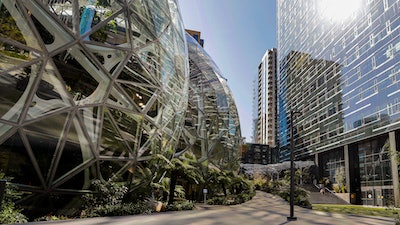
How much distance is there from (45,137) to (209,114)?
26123mm

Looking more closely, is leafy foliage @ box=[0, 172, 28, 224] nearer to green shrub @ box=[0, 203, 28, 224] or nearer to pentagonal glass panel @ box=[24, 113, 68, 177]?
green shrub @ box=[0, 203, 28, 224]

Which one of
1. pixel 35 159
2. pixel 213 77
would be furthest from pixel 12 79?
pixel 213 77

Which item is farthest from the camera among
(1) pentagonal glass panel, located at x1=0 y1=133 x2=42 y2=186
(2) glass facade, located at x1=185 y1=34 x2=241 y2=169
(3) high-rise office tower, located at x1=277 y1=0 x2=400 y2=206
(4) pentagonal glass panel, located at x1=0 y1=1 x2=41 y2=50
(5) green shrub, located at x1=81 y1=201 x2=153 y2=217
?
(3) high-rise office tower, located at x1=277 y1=0 x2=400 y2=206

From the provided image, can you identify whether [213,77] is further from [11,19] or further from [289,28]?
[289,28]

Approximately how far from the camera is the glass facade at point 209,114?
32.3 meters

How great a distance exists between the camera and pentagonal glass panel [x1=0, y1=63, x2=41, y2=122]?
891 centimetres

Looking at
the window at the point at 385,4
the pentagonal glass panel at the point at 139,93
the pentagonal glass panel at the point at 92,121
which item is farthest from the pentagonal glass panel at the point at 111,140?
the window at the point at 385,4

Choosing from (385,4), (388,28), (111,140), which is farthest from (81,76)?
(385,4)

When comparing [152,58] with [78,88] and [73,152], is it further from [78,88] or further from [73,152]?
[73,152]

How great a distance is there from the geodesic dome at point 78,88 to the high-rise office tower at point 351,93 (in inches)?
1007

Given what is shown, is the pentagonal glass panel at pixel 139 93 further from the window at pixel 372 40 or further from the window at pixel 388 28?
the window at pixel 372 40

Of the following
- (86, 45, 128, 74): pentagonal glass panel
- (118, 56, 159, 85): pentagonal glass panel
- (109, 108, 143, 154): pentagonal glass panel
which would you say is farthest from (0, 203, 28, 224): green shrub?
(118, 56, 159, 85): pentagonal glass panel

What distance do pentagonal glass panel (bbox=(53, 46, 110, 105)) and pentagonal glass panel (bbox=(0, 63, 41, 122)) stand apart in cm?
93

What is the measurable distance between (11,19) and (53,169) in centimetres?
528
